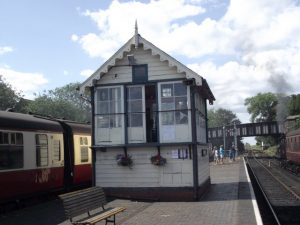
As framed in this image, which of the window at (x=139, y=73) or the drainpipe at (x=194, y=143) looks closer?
the drainpipe at (x=194, y=143)

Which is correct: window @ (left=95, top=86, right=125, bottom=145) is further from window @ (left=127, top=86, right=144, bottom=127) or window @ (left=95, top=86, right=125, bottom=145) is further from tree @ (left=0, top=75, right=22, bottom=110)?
tree @ (left=0, top=75, right=22, bottom=110)

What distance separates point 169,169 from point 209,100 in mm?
6004

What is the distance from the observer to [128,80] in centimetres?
1592

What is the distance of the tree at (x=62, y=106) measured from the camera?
87062mm

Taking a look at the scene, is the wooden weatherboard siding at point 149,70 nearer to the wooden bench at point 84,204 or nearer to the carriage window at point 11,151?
the carriage window at point 11,151

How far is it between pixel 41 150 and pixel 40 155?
17 cm

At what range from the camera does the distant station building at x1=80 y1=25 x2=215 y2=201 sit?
49.7 feet

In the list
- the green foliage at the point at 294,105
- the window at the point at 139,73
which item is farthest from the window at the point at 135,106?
the green foliage at the point at 294,105

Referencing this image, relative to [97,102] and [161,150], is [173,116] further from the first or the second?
[97,102]

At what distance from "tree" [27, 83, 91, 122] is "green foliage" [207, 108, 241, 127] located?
214 feet

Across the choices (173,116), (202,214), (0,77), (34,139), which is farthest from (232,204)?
(0,77)

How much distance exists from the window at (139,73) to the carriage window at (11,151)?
4155 mm

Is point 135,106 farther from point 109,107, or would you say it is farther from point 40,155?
point 40,155

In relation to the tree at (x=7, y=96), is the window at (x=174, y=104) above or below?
below
